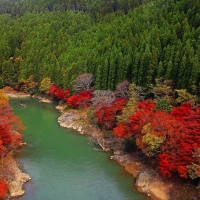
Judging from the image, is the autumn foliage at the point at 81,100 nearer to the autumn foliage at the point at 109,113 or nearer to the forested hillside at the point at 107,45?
the forested hillside at the point at 107,45

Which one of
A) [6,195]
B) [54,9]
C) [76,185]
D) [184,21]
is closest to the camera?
[6,195]

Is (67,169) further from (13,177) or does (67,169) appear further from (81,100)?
(81,100)

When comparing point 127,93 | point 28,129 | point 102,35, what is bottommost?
point 28,129

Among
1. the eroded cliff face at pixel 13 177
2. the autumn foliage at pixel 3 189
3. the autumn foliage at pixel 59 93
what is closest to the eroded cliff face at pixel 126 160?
the autumn foliage at pixel 59 93

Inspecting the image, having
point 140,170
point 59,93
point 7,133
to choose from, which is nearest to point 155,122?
point 140,170

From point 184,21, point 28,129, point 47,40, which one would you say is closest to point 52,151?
point 28,129

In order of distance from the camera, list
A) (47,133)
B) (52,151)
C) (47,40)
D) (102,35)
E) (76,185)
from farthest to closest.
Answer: (47,40) < (102,35) < (47,133) < (52,151) < (76,185)

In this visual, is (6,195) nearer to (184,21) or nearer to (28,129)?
(28,129)
